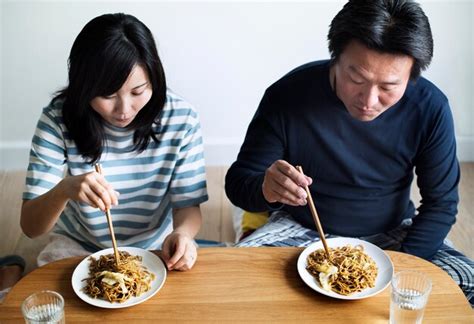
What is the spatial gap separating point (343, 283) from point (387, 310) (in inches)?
4.2

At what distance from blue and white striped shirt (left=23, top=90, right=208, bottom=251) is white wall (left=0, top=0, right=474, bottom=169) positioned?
0.97 meters

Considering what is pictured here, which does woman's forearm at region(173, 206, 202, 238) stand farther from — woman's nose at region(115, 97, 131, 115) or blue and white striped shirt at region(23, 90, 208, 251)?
woman's nose at region(115, 97, 131, 115)

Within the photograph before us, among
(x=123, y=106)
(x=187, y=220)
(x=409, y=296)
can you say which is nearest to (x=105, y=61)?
(x=123, y=106)

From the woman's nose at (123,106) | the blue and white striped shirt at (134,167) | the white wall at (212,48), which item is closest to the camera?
the woman's nose at (123,106)

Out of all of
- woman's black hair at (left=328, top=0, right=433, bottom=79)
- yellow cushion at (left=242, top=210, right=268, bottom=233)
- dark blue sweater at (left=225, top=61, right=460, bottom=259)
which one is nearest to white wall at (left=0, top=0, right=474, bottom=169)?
yellow cushion at (left=242, top=210, right=268, bottom=233)

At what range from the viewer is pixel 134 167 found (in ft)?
5.82

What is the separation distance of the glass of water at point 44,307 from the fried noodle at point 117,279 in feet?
0.29

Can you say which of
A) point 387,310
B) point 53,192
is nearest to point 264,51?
point 53,192

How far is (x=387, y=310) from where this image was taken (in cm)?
129

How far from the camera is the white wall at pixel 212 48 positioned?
104 inches

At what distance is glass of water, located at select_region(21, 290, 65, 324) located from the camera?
1208mm

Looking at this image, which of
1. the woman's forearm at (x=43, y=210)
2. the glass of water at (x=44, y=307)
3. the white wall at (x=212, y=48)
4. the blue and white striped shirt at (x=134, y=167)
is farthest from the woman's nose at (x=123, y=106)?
the white wall at (x=212, y=48)

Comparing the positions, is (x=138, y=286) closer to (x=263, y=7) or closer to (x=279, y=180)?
(x=279, y=180)

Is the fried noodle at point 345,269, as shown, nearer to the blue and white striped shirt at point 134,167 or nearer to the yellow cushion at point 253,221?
the blue and white striped shirt at point 134,167
